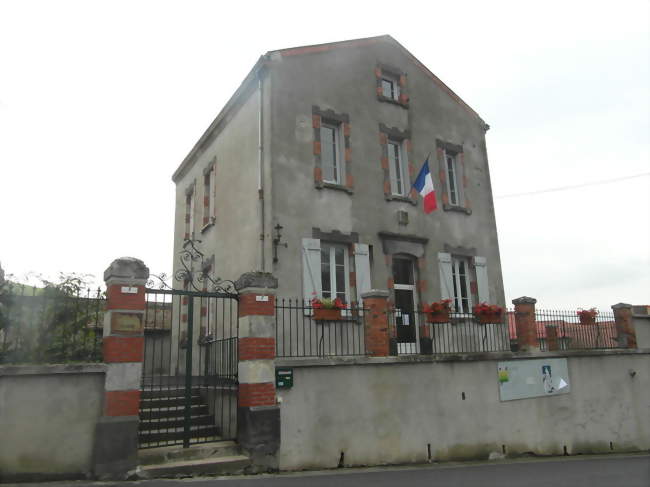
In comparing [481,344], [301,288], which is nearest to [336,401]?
[301,288]

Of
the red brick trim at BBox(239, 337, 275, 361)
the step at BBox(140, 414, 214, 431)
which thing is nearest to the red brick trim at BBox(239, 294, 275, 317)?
the red brick trim at BBox(239, 337, 275, 361)

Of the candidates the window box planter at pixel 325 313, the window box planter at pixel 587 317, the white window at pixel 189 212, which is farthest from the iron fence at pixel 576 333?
the white window at pixel 189 212

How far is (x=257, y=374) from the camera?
8.17 m

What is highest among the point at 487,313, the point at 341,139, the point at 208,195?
the point at 341,139

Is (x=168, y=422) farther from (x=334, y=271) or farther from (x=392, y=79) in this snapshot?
(x=392, y=79)

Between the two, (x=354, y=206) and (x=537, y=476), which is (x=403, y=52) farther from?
(x=537, y=476)

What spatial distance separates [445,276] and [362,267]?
109 inches

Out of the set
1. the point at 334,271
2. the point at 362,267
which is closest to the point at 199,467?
the point at 334,271

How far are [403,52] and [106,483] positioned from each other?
43.5ft

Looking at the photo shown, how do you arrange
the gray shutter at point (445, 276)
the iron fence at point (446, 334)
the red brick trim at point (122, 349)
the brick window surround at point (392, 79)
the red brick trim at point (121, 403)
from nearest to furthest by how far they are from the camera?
the red brick trim at point (121, 403)
the red brick trim at point (122, 349)
the iron fence at point (446, 334)
the gray shutter at point (445, 276)
the brick window surround at point (392, 79)

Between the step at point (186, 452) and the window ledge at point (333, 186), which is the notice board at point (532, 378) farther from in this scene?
the step at point (186, 452)

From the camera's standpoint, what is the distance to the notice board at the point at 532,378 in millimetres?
10826

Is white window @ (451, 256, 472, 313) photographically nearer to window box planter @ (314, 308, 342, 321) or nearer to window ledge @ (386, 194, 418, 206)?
window ledge @ (386, 194, 418, 206)

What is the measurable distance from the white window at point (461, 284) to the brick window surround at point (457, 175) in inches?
56.9
